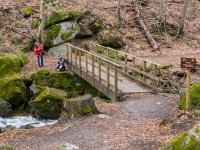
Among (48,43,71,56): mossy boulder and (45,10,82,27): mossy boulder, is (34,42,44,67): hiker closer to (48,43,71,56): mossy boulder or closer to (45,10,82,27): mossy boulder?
(48,43,71,56): mossy boulder

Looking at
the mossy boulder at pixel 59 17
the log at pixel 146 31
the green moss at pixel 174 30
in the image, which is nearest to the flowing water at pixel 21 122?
the mossy boulder at pixel 59 17

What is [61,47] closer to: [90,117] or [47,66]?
[47,66]

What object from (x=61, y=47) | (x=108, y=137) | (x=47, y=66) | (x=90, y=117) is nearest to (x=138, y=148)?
(x=108, y=137)

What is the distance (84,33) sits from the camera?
22609 millimetres

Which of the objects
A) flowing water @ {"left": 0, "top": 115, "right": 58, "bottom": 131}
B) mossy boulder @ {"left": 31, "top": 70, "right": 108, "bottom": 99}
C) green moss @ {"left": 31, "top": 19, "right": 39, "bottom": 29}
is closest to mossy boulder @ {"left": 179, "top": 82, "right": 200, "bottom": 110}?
Answer: flowing water @ {"left": 0, "top": 115, "right": 58, "bottom": 131}

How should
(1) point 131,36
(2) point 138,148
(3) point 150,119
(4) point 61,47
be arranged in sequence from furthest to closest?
(1) point 131,36 → (4) point 61,47 → (3) point 150,119 → (2) point 138,148

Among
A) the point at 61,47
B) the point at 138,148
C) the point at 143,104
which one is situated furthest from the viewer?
the point at 61,47

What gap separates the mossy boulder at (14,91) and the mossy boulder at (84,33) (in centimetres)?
794

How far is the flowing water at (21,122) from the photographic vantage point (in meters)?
12.4

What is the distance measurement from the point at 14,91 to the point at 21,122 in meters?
2.56

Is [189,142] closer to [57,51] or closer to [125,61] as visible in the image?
[125,61]

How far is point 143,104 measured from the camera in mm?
11352

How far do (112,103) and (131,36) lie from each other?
12.8 meters

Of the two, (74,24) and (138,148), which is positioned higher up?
(74,24)
